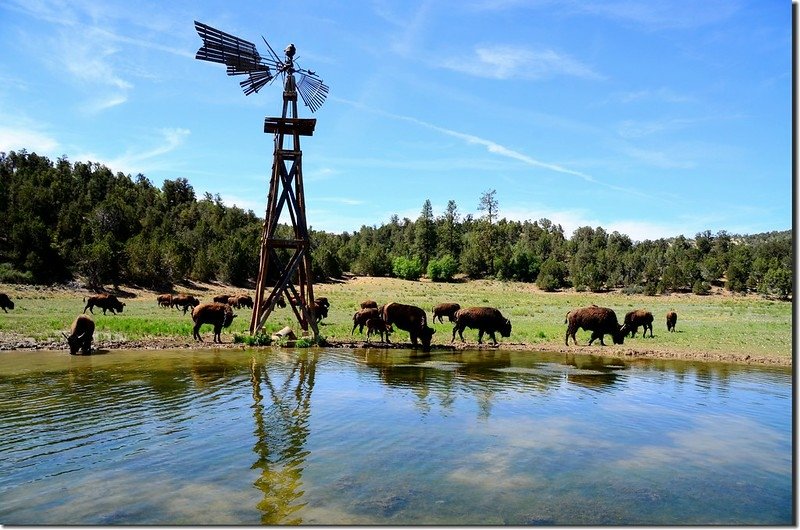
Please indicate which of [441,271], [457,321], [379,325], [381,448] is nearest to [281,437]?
[381,448]

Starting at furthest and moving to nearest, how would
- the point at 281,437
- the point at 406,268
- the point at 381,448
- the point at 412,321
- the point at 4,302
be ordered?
the point at 406,268 → the point at 4,302 → the point at 412,321 → the point at 281,437 → the point at 381,448

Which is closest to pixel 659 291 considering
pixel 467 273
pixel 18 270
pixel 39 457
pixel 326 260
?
pixel 467 273

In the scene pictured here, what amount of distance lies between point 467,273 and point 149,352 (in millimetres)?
88428

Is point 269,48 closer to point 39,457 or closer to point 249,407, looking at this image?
point 249,407

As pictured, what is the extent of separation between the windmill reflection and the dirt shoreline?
6.02 meters

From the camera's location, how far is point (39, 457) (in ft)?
27.0

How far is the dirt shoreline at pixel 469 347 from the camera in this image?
19572 millimetres

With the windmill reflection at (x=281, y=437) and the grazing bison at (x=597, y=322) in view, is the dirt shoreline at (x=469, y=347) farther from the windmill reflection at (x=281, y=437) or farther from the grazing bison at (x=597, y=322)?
the windmill reflection at (x=281, y=437)

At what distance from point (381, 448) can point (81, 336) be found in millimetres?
13921

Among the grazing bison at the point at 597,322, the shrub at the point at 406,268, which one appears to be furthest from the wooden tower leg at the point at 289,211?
the shrub at the point at 406,268

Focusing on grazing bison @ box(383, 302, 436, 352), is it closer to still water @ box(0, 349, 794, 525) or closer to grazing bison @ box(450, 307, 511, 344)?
grazing bison @ box(450, 307, 511, 344)

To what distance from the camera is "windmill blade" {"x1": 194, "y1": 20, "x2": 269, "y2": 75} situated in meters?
20.9

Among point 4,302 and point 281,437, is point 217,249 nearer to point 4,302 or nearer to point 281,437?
point 4,302

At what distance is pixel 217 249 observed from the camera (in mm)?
74812
